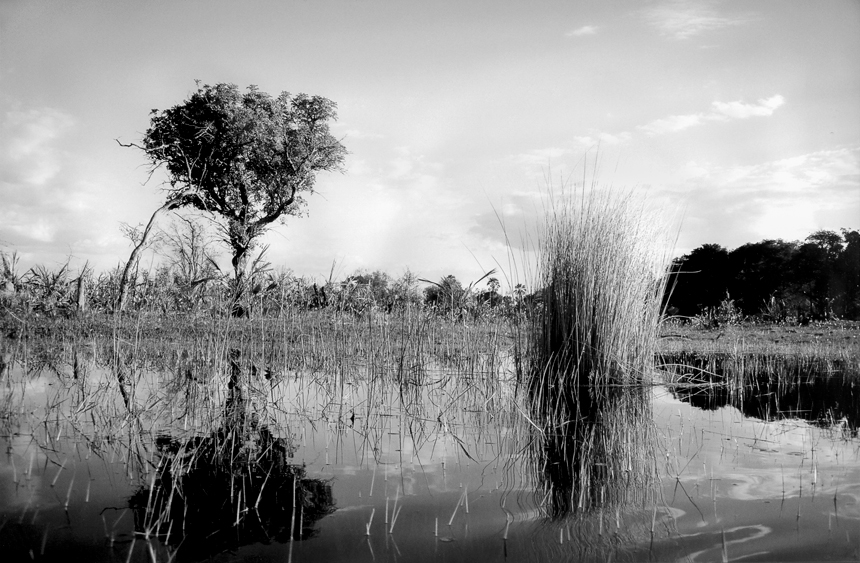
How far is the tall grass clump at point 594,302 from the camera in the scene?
15.1ft

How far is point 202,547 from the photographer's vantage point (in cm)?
166

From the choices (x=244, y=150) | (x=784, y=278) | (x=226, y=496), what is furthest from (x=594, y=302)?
(x=784, y=278)

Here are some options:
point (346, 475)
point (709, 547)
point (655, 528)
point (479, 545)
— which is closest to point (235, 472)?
point (346, 475)

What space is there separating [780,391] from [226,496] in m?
4.54

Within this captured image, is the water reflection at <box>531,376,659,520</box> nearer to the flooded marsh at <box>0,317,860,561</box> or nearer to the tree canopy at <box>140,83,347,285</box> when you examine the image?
the flooded marsh at <box>0,317,860,561</box>

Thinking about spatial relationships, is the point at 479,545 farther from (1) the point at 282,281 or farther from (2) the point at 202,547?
(1) the point at 282,281

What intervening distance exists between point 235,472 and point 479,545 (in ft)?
3.66

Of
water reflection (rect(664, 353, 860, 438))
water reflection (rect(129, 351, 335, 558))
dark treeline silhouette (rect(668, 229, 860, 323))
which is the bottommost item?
water reflection (rect(129, 351, 335, 558))

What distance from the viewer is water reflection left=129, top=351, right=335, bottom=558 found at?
1748mm

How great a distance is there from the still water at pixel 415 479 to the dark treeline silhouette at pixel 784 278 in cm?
2339

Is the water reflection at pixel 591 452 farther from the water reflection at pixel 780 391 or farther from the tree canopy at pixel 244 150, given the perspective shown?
the tree canopy at pixel 244 150

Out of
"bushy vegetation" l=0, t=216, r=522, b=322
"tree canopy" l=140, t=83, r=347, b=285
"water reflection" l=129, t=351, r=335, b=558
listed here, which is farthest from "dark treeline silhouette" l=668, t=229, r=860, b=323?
"water reflection" l=129, t=351, r=335, b=558

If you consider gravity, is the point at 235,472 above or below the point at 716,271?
below

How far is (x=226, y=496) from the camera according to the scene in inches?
81.5
